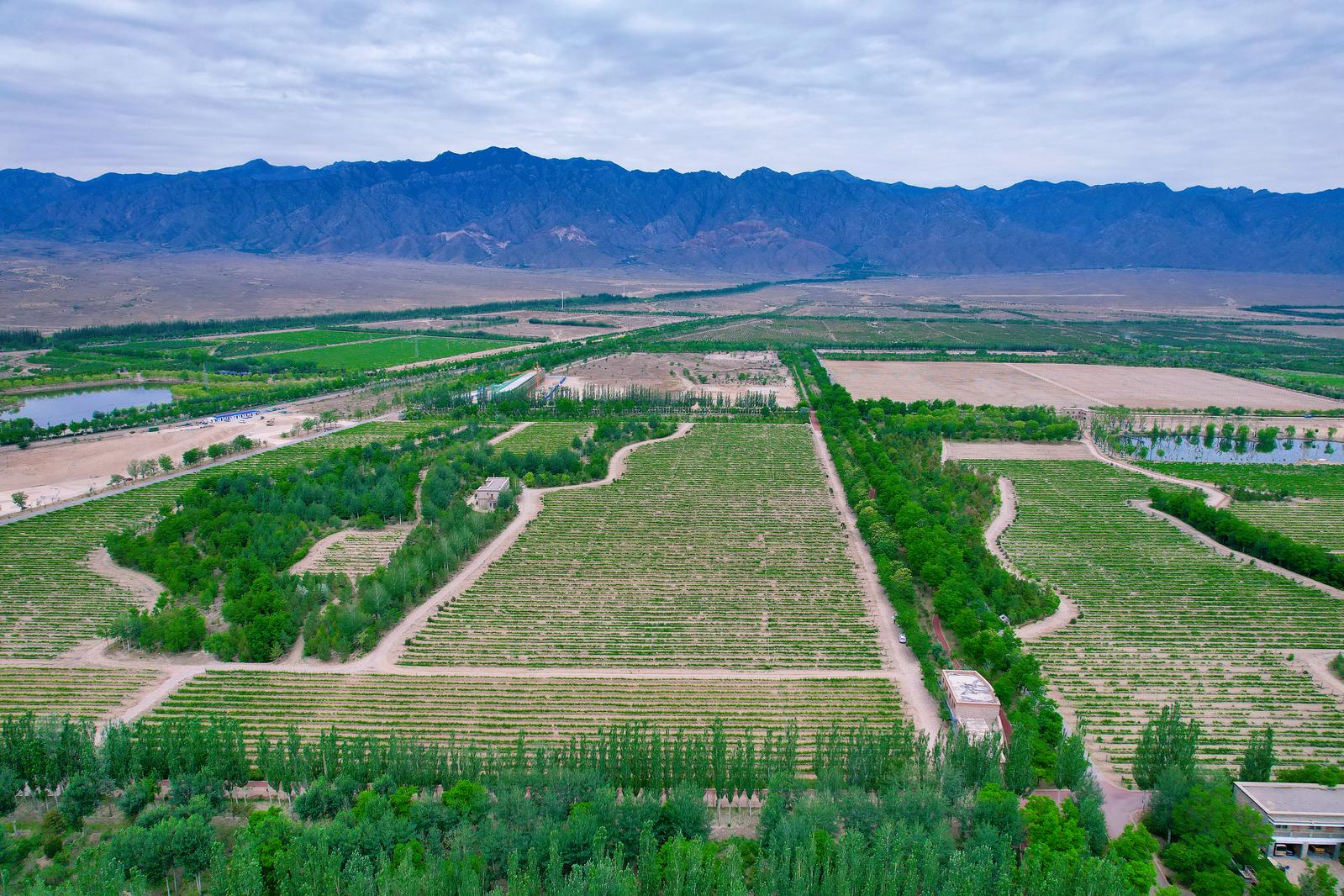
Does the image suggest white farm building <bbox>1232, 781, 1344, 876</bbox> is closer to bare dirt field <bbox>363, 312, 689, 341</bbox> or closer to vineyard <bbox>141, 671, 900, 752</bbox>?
vineyard <bbox>141, 671, 900, 752</bbox>

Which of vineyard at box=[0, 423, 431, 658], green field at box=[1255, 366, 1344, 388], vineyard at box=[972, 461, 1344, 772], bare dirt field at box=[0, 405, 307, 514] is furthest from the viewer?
green field at box=[1255, 366, 1344, 388]

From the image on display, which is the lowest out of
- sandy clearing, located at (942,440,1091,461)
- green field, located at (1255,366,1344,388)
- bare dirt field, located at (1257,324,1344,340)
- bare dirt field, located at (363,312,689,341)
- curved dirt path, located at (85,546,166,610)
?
curved dirt path, located at (85,546,166,610)

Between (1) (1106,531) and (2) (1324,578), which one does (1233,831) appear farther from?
(1) (1106,531)

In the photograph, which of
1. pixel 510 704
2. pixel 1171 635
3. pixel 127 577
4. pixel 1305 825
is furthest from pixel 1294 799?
pixel 127 577

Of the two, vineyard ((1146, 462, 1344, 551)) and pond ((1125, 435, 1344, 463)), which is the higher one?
pond ((1125, 435, 1344, 463))

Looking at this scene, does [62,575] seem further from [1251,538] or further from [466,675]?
[1251,538]

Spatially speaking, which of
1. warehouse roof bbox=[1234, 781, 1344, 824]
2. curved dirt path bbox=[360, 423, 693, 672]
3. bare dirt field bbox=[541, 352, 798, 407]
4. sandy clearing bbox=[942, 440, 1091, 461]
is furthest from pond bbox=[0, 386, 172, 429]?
warehouse roof bbox=[1234, 781, 1344, 824]

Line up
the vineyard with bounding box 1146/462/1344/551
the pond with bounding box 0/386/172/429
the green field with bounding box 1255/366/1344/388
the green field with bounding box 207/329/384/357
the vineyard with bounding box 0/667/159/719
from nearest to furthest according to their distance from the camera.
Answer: the vineyard with bounding box 0/667/159/719, the vineyard with bounding box 1146/462/1344/551, the pond with bounding box 0/386/172/429, the green field with bounding box 1255/366/1344/388, the green field with bounding box 207/329/384/357

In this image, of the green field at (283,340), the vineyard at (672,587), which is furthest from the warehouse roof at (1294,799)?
the green field at (283,340)
